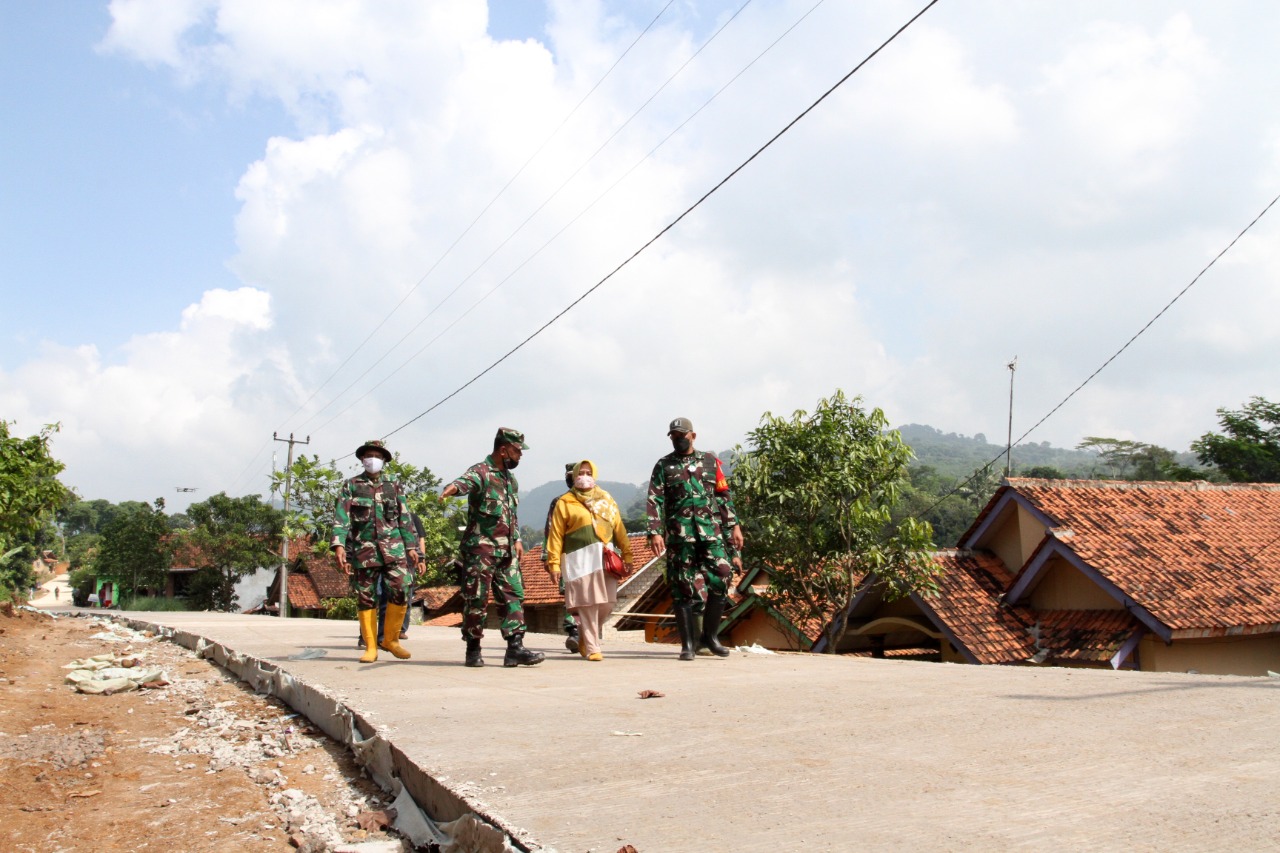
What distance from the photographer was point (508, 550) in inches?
282

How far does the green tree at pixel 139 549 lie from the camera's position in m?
50.6

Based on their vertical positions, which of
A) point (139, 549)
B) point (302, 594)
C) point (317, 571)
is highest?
point (139, 549)

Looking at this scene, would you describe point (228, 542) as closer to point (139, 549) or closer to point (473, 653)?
point (139, 549)

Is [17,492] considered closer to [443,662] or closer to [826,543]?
[443,662]

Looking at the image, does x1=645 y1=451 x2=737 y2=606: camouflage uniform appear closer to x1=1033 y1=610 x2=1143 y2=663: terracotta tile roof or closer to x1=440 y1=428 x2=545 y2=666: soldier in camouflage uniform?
x1=440 y1=428 x2=545 y2=666: soldier in camouflage uniform

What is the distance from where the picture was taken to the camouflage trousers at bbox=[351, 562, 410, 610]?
7.72 meters

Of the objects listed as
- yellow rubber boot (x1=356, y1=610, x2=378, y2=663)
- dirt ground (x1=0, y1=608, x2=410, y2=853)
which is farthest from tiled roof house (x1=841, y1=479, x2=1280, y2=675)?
dirt ground (x1=0, y1=608, x2=410, y2=853)

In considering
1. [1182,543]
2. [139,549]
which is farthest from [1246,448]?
[139,549]

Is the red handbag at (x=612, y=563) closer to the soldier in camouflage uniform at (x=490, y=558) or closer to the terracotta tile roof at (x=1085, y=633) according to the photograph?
the soldier in camouflage uniform at (x=490, y=558)

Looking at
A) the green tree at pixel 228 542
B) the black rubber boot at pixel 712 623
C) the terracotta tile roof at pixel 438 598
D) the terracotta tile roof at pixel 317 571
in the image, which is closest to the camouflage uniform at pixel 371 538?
the black rubber boot at pixel 712 623

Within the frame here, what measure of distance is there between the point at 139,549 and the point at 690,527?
5077cm

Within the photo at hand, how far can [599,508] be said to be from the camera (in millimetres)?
7734

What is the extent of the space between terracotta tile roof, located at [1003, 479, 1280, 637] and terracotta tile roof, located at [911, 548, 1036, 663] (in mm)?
1546

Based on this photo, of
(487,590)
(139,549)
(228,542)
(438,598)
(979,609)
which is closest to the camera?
(487,590)
